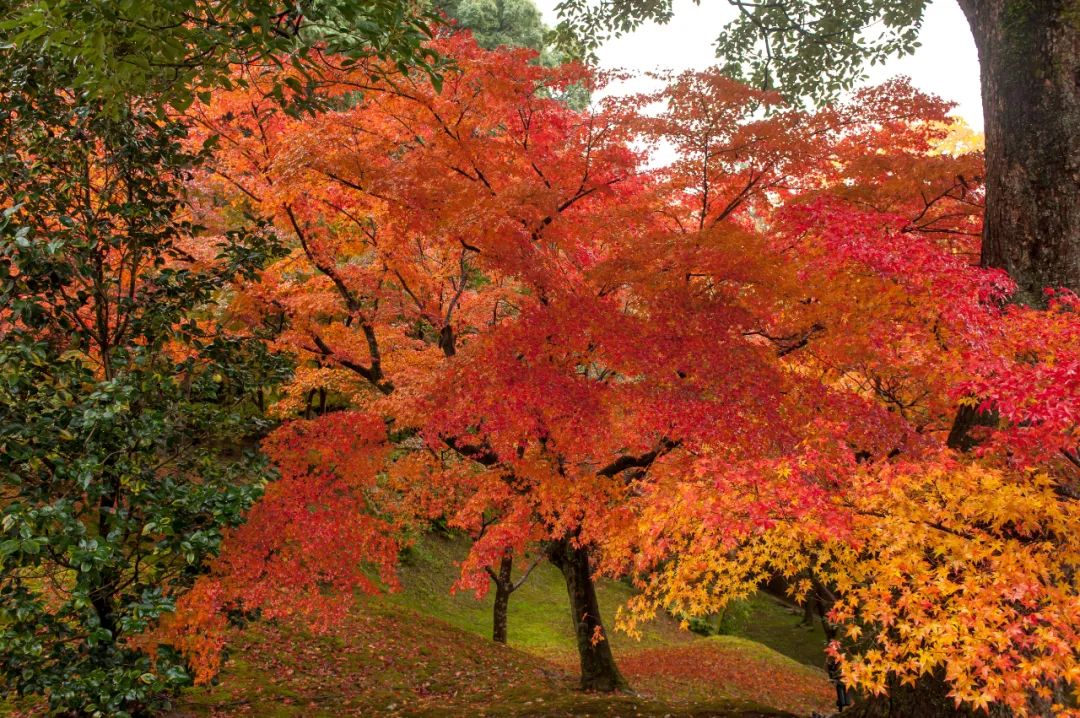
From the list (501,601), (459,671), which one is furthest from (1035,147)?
(501,601)

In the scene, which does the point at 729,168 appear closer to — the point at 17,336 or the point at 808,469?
the point at 808,469

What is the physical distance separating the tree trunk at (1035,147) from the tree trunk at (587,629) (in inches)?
295

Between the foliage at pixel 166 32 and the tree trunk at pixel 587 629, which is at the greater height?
the foliage at pixel 166 32

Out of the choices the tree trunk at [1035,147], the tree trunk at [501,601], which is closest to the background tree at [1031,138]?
the tree trunk at [1035,147]

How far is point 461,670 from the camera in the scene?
40.6 ft

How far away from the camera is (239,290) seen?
33.2ft

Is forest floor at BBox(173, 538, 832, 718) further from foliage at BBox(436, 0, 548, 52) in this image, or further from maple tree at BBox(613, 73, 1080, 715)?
foliage at BBox(436, 0, 548, 52)

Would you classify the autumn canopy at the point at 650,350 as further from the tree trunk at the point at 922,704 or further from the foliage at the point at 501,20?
the foliage at the point at 501,20

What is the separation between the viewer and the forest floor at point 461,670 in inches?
374

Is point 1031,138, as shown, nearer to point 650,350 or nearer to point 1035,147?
point 1035,147

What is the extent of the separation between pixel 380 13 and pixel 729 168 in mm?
5586

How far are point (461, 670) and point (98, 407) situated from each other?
9.70m

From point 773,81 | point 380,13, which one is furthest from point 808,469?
point 773,81

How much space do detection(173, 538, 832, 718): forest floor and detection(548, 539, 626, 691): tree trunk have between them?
437mm
